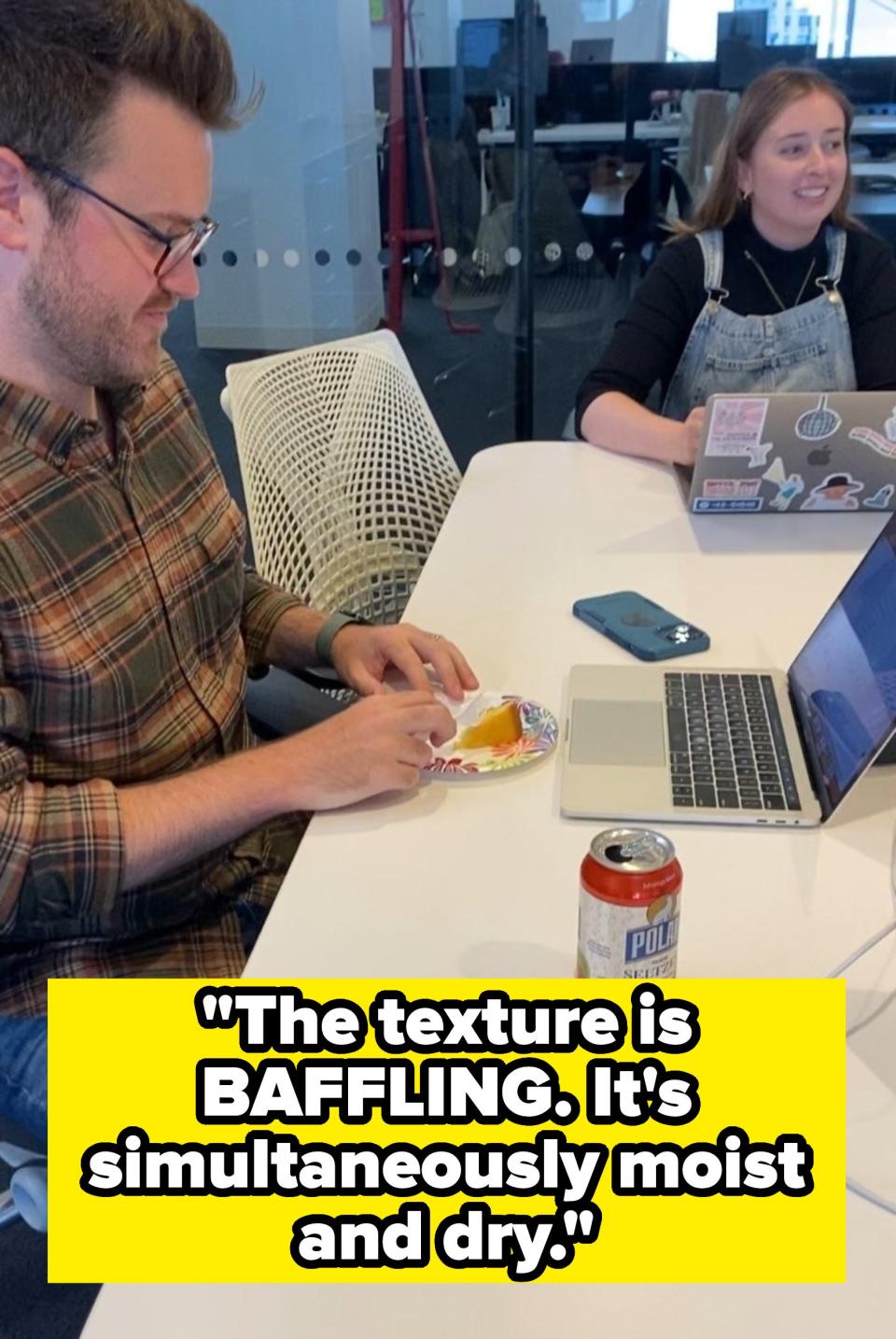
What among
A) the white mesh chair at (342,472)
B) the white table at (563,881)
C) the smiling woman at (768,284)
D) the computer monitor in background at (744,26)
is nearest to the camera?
the white table at (563,881)

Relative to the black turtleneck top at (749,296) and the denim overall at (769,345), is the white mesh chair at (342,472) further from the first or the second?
the denim overall at (769,345)

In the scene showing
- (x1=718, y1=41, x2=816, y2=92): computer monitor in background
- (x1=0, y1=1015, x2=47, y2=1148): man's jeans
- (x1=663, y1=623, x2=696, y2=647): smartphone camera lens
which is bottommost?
(x1=0, y1=1015, x2=47, y2=1148): man's jeans

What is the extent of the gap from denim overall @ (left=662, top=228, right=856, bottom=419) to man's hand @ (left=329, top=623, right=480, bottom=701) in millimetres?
1012

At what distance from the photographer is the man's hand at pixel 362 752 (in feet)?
3.38

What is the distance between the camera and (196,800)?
1034 millimetres

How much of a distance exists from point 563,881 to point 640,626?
1.50 feet

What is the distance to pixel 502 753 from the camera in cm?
111

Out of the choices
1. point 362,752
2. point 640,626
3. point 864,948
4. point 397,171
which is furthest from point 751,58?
point 864,948

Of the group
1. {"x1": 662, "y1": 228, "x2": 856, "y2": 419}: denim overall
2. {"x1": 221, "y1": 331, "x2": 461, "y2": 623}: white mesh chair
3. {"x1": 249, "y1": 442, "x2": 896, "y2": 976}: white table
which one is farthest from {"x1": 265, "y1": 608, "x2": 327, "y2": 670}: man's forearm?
{"x1": 662, "y1": 228, "x2": 856, "y2": 419}: denim overall

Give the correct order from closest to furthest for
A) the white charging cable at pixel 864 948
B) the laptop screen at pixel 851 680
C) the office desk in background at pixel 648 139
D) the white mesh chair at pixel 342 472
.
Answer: the white charging cable at pixel 864 948, the laptop screen at pixel 851 680, the white mesh chair at pixel 342 472, the office desk in background at pixel 648 139

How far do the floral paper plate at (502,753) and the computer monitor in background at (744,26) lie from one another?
2.95 metres

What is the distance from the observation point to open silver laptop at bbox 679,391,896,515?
1538mm

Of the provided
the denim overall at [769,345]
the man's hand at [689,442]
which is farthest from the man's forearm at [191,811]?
the denim overall at [769,345]
